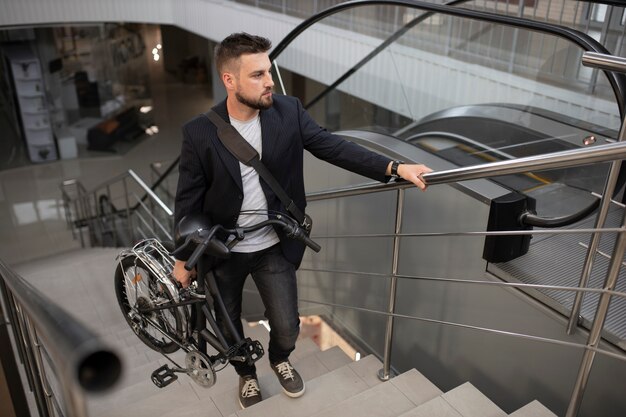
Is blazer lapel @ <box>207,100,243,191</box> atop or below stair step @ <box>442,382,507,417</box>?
atop

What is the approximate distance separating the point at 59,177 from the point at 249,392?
9.52 meters

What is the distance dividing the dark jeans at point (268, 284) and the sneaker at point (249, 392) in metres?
0.27

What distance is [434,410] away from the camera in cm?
214

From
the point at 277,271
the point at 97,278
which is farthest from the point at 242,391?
the point at 97,278

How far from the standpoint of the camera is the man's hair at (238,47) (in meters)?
1.87

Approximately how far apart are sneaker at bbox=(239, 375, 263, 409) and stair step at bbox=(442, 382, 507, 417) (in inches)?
30.8

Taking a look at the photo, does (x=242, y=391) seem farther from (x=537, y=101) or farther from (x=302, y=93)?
(x=302, y=93)

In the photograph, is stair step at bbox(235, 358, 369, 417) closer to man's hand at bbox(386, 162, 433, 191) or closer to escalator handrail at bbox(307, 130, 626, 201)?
escalator handrail at bbox(307, 130, 626, 201)

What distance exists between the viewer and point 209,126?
199cm

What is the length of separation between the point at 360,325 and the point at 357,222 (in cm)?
79

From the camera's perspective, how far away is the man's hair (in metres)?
1.87

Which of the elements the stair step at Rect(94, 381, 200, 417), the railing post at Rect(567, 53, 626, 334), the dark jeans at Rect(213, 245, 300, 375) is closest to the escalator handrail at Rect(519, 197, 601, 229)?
the railing post at Rect(567, 53, 626, 334)

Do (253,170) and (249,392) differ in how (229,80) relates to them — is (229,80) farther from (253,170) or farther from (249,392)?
(249,392)

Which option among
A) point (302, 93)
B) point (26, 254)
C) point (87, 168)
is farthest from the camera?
point (87, 168)
